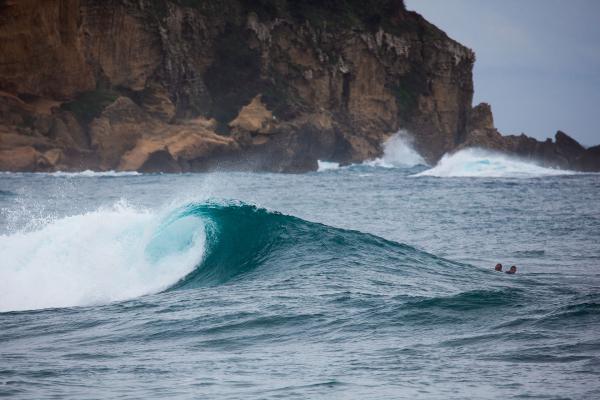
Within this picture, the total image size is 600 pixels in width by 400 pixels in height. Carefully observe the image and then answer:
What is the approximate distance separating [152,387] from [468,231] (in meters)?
14.9

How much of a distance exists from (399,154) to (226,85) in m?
20.7

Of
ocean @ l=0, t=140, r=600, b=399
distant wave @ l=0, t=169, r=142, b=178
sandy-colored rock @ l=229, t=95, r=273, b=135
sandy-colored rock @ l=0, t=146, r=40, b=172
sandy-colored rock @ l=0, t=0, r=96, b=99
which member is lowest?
ocean @ l=0, t=140, r=600, b=399

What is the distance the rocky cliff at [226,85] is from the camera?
56625 millimetres

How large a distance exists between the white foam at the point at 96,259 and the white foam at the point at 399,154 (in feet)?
224

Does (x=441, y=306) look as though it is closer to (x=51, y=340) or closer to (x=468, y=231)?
(x=51, y=340)

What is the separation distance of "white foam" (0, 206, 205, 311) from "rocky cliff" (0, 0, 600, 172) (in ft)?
132

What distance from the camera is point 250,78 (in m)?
76.8

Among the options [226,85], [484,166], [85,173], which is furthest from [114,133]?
[484,166]

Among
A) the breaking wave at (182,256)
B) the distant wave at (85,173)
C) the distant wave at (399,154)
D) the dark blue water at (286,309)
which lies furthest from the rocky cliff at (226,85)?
the breaking wave at (182,256)

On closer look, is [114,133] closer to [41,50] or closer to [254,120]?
[41,50]

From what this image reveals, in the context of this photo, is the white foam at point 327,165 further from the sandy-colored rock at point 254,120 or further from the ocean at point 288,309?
the ocean at point 288,309

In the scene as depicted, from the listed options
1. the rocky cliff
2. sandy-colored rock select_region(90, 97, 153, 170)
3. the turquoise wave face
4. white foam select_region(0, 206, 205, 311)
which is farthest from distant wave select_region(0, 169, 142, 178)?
white foam select_region(0, 206, 205, 311)

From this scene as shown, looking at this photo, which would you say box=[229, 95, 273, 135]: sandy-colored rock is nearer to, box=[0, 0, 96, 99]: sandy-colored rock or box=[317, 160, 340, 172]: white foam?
box=[317, 160, 340, 172]: white foam

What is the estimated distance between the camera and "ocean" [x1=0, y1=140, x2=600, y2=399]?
666 cm
